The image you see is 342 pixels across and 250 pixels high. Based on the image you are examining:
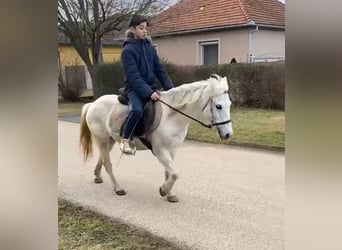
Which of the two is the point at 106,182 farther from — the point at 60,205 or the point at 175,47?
the point at 175,47

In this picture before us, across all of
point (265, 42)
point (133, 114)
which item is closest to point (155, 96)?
point (133, 114)

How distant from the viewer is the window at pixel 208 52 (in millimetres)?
965

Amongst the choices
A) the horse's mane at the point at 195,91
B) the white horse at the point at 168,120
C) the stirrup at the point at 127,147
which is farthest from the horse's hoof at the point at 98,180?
the horse's mane at the point at 195,91

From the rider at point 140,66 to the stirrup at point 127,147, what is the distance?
0.13 metres

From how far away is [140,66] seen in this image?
108cm

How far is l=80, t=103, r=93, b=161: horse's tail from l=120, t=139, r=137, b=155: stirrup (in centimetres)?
11

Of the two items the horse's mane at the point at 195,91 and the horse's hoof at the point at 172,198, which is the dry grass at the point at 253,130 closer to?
the horse's mane at the point at 195,91

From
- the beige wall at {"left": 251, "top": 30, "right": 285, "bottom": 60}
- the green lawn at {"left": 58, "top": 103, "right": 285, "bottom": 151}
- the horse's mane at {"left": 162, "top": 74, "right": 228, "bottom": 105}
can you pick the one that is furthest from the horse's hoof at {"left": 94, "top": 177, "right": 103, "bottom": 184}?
the beige wall at {"left": 251, "top": 30, "right": 285, "bottom": 60}

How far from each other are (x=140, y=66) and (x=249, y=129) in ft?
1.16

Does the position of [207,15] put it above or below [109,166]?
above

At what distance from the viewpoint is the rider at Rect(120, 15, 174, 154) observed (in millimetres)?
1050

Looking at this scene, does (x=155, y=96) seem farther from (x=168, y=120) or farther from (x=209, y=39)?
(x=209, y=39)

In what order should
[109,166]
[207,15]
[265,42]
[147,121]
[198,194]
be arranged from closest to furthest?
1. [265,42]
2. [207,15]
3. [198,194]
4. [109,166]
5. [147,121]
